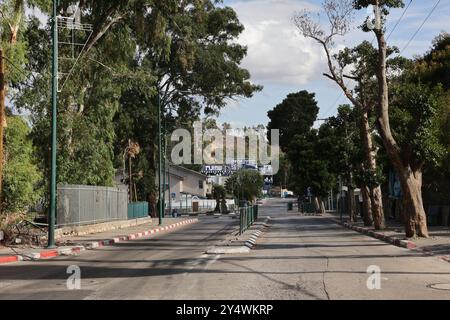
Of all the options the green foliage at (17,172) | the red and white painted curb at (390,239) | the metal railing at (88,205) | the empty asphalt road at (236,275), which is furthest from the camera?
the metal railing at (88,205)

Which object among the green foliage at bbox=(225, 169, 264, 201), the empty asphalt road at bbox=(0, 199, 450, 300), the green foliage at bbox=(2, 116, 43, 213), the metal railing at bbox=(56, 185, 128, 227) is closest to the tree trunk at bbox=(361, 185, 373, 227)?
the metal railing at bbox=(56, 185, 128, 227)

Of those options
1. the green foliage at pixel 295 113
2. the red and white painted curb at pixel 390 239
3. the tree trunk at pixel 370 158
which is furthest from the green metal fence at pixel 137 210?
the green foliage at pixel 295 113

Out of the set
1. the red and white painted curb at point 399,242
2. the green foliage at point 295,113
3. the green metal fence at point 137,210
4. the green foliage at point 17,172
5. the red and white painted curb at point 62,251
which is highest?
the green foliage at point 295,113

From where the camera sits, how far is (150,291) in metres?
11.2


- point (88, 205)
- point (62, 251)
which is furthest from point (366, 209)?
point (62, 251)

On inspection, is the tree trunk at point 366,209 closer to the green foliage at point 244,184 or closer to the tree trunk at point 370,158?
the tree trunk at point 370,158

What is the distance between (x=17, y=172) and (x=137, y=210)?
22.5 meters

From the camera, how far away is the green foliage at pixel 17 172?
22.5 meters

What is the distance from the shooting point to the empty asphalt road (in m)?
10.8

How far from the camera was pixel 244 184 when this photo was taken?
4218 inches

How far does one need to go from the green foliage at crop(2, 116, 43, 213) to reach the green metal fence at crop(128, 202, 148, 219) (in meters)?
18.3

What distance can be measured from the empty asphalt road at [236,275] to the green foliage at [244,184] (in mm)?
80318

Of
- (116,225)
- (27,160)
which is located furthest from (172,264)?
(116,225)

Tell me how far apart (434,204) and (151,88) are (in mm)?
17133
